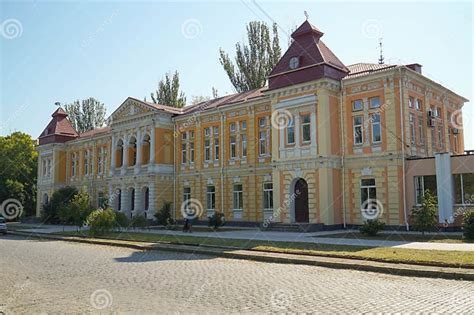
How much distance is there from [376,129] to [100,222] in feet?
58.3

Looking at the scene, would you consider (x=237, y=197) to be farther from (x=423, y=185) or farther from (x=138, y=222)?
(x=423, y=185)

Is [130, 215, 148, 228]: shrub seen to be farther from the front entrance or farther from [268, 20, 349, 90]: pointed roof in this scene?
[268, 20, 349, 90]: pointed roof

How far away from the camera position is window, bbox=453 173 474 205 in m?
23.8

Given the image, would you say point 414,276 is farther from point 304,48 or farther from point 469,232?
point 304,48

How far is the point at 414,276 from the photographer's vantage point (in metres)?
12.0

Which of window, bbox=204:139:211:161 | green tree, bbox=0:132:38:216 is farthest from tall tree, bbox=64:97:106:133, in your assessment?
window, bbox=204:139:211:161

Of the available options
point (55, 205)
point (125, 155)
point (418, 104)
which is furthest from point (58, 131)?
point (418, 104)

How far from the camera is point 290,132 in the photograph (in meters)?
29.0

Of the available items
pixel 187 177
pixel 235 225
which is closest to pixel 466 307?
pixel 235 225

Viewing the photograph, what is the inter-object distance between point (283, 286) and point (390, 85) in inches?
731

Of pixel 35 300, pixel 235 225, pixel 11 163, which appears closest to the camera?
pixel 35 300

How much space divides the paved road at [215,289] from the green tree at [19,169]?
49625mm

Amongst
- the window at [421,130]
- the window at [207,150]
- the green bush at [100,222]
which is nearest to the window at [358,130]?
the window at [421,130]

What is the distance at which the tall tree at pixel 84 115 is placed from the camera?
66562mm
